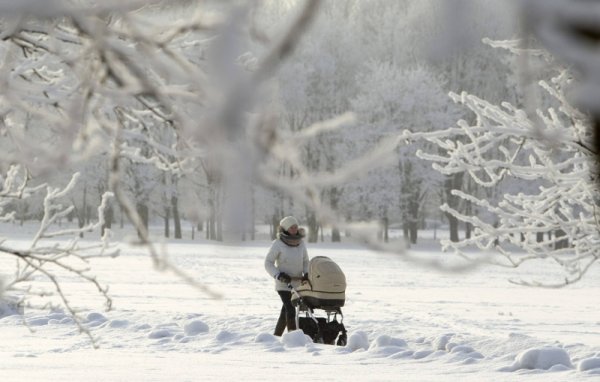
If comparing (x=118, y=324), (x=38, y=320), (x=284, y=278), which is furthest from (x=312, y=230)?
(x=284, y=278)

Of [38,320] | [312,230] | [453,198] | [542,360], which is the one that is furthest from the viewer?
[453,198]

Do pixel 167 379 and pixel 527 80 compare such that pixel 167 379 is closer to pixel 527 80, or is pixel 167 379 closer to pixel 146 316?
pixel 146 316

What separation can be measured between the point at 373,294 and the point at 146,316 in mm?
7067

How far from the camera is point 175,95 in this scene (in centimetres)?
198

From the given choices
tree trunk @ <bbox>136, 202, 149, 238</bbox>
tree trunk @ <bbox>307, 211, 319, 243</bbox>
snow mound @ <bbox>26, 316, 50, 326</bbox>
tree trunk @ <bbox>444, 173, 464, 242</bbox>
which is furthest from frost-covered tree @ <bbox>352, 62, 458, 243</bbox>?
snow mound @ <bbox>26, 316, 50, 326</bbox>

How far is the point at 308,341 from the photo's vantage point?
960 cm

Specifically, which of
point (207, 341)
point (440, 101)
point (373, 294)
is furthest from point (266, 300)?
point (440, 101)

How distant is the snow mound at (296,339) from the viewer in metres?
9.50

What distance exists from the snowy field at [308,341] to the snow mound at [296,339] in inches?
0.5

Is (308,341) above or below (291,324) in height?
below

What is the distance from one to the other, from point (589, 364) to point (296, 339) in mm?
2929

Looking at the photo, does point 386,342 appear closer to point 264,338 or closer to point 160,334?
point 264,338

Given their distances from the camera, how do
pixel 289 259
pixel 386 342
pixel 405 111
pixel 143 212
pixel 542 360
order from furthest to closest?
pixel 143 212
pixel 405 111
pixel 289 259
pixel 386 342
pixel 542 360

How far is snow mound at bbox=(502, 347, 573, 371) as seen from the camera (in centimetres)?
817
